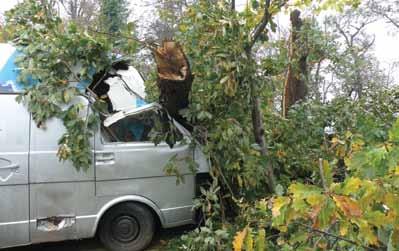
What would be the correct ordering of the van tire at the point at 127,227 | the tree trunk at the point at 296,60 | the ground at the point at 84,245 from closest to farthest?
the van tire at the point at 127,227 → the ground at the point at 84,245 → the tree trunk at the point at 296,60

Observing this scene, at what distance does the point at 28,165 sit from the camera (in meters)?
4.12

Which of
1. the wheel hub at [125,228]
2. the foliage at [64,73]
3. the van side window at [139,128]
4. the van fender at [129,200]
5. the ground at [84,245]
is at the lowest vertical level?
the ground at [84,245]

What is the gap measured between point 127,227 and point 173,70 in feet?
5.83

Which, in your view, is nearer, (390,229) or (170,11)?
(390,229)

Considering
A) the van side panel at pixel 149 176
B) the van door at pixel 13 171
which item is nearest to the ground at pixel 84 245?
the van side panel at pixel 149 176

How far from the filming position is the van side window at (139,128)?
4435 millimetres

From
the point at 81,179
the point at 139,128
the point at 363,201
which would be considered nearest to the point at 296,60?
the point at 139,128

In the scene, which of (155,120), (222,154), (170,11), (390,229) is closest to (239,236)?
(390,229)

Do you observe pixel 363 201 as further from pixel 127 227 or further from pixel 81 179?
pixel 127 227

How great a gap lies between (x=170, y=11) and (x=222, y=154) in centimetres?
204

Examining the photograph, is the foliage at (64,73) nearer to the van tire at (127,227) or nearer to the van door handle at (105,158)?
the van door handle at (105,158)

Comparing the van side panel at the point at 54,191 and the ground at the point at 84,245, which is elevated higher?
the van side panel at the point at 54,191

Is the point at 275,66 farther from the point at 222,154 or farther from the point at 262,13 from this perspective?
the point at 222,154

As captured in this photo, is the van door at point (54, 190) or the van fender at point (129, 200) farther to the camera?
the van fender at point (129, 200)
